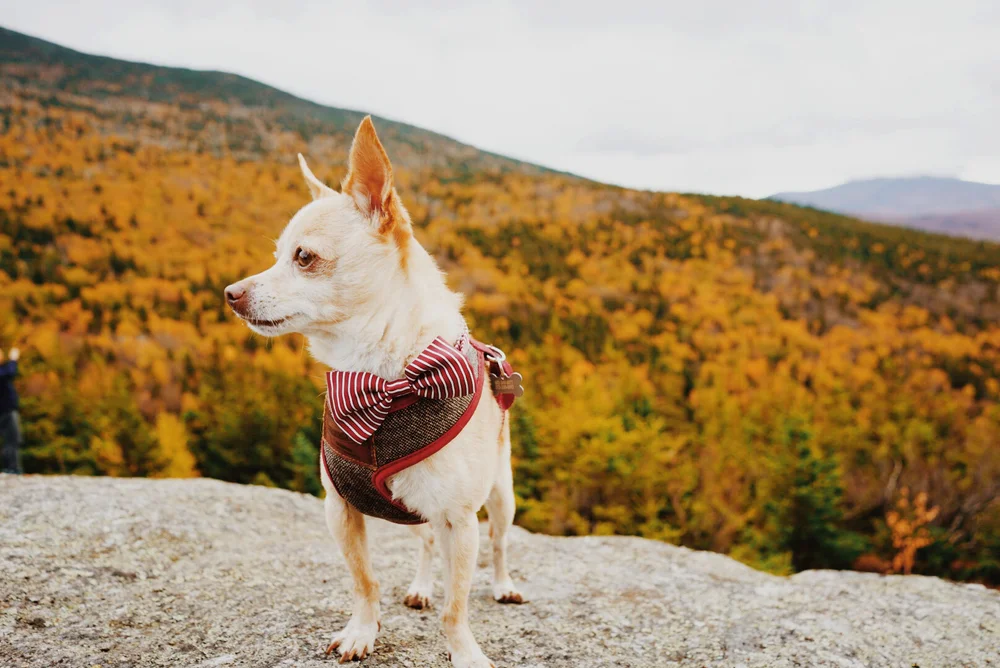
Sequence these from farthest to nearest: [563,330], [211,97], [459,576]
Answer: [211,97]
[563,330]
[459,576]

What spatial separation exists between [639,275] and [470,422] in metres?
111

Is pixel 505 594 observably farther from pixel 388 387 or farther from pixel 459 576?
pixel 388 387

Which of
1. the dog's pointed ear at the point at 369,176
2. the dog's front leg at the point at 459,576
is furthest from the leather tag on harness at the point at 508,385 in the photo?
the dog's pointed ear at the point at 369,176

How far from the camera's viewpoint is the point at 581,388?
32.5 metres

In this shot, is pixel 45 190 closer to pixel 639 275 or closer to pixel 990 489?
pixel 639 275

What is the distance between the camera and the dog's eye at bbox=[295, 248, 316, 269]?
2.81m

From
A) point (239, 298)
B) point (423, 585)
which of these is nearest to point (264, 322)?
point (239, 298)

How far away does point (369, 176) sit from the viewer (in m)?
2.81

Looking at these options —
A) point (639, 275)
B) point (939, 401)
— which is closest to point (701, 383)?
point (939, 401)

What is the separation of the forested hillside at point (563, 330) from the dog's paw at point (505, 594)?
2617 mm

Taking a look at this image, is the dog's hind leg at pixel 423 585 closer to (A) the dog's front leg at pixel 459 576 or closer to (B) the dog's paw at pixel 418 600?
(B) the dog's paw at pixel 418 600

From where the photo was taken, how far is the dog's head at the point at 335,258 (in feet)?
9.06

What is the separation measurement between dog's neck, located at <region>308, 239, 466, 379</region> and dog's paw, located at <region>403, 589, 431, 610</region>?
2349 mm

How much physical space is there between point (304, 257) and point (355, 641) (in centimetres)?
235
